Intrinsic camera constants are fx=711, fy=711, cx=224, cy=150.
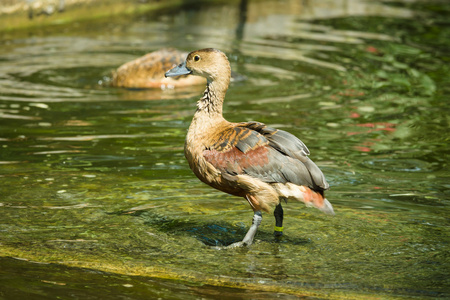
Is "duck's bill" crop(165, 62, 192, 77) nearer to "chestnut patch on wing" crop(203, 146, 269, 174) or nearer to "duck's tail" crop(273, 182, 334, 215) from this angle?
"chestnut patch on wing" crop(203, 146, 269, 174)

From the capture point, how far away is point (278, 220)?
5750 millimetres

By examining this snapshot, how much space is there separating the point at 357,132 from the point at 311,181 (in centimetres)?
353

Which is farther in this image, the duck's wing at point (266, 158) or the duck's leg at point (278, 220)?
the duck's leg at point (278, 220)

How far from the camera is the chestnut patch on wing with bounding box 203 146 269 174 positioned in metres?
5.47

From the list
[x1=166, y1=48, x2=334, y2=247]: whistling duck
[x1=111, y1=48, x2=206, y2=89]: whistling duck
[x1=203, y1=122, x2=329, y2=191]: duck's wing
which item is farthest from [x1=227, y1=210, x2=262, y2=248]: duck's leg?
[x1=111, y1=48, x2=206, y2=89]: whistling duck

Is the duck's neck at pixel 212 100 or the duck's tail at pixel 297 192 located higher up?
the duck's neck at pixel 212 100

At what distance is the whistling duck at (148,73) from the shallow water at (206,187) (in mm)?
189

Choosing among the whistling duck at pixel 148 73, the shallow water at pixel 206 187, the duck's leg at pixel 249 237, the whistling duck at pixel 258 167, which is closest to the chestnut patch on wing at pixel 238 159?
the whistling duck at pixel 258 167

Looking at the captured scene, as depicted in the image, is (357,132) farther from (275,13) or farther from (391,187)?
(275,13)

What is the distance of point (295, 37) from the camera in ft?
48.4

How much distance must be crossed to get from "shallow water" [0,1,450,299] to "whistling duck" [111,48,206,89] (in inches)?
7.4

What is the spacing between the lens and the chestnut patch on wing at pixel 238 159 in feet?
18.0

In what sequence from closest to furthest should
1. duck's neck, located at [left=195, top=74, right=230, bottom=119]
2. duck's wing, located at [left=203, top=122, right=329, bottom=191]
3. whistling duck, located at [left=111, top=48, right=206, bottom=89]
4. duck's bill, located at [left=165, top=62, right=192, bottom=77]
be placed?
1. duck's wing, located at [left=203, top=122, right=329, bottom=191]
2. duck's neck, located at [left=195, top=74, right=230, bottom=119]
3. duck's bill, located at [left=165, top=62, right=192, bottom=77]
4. whistling duck, located at [left=111, top=48, right=206, bottom=89]

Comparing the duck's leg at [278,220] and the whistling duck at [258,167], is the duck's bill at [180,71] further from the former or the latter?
the duck's leg at [278,220]
